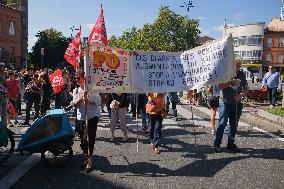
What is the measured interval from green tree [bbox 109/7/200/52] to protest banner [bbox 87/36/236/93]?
71.9 meters

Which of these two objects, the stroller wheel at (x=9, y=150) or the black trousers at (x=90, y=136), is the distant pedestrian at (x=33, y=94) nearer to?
the stroller wheel at (x=9, y=150)

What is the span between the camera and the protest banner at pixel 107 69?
6949 millimetres

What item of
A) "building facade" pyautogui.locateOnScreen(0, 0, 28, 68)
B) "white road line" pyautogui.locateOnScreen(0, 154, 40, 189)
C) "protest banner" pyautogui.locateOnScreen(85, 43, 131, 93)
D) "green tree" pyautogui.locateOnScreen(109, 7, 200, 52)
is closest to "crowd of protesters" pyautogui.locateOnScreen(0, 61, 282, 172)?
"protest banner" pyautogui.locateOnScreen(85, 43, 131, 93)

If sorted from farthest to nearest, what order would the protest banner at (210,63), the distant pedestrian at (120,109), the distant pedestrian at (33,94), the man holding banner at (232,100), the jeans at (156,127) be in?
the distant pedestrian at (33,94)
the distant pedestrian at (120,109)
the jeans at (156,127)
the man holding banner at (232,100)
the protest banner at (210,63)

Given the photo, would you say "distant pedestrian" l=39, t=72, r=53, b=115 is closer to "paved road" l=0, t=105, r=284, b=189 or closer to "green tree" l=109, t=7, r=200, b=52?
"paved road" l=0, t=105, r=284, b=189

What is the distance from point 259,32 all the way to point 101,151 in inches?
2983

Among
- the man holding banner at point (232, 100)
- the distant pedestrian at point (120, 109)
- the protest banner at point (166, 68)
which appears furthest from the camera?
the distant pedestrian at point (120, 109)

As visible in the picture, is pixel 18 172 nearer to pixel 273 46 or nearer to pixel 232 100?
pixel 232 100

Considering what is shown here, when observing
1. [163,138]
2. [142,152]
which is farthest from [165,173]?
[163,138]

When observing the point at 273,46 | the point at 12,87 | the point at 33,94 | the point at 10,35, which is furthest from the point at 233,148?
the point at 273,46

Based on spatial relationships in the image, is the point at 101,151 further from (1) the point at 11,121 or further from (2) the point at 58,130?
(1) the point at 11,121

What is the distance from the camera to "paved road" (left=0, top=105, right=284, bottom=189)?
5.97 metres

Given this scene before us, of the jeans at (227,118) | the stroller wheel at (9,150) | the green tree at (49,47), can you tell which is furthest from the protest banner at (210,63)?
the green tree at (49,47)

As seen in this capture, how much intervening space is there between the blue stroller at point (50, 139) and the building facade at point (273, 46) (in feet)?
249
